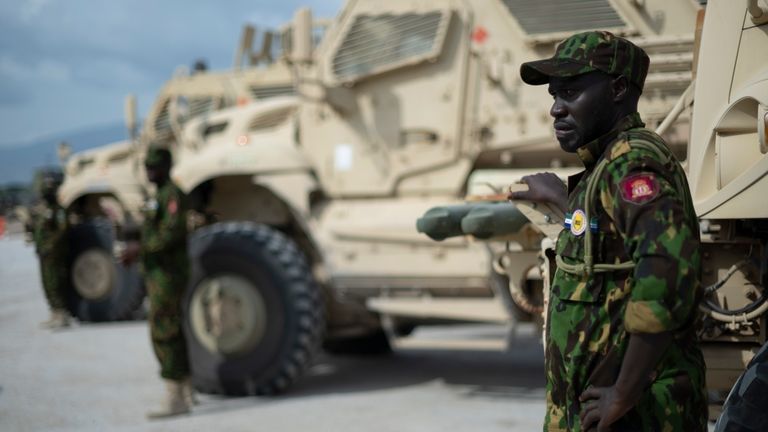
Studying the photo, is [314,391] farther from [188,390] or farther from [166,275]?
[166,275]

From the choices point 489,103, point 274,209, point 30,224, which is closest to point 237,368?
point 274,209

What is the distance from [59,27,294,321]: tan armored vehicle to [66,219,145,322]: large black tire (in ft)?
0.04

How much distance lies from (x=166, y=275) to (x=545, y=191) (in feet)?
13.8

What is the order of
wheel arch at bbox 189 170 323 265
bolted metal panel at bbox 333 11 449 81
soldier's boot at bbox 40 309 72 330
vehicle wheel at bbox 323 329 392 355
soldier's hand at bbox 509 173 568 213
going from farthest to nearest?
soldier's boot at bbox 40 309 72 330 → vehicle wheel at bbox 323 329 392 355 → wheel arch at bbox 189 170 323 265 → bolted metal panel at bbox 333 11 449 81 → soldier's hand at bbox 509 173 568 213

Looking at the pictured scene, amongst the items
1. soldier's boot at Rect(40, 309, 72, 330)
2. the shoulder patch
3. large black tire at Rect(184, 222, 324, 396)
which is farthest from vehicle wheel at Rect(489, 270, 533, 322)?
soldier's boot at Rect(40, 309, 72, 330)

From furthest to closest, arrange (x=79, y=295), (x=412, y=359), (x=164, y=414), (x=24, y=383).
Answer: (x=79, y=295) < (x=412, y=359) < (x=24, y=383) < (x=164, y=414)

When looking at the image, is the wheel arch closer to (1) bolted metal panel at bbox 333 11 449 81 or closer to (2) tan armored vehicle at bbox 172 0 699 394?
(2) tan armored vehicle at bbox 172 0 699 394

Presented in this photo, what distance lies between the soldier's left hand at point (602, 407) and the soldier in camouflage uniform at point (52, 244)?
31.6 feet

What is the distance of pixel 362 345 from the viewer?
354 inches

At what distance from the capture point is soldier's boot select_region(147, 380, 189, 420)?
251 inches

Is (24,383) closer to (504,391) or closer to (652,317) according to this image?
(504,391)

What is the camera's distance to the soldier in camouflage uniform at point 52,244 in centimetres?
1112

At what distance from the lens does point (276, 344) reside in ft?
23.0

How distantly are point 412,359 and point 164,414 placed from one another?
3055 millimetres
